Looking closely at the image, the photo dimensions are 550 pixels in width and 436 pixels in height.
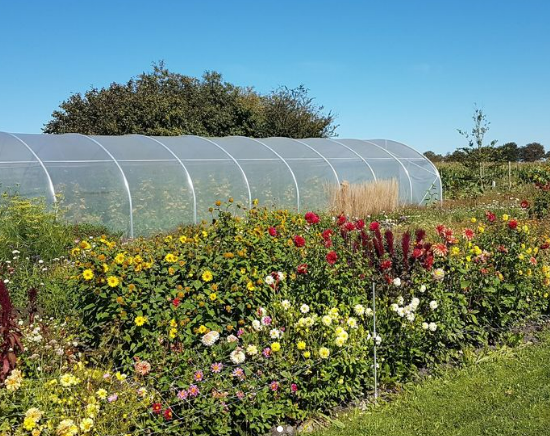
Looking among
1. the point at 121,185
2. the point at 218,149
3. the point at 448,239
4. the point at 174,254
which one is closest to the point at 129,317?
the point at 174,254

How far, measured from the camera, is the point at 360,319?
439cm

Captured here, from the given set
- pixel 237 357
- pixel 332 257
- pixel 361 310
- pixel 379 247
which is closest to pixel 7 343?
pixel 237 357

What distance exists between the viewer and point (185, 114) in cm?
2458

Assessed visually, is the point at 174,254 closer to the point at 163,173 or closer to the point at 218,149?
the point at 163,173

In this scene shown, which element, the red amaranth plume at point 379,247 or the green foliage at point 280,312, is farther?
the red amaranth plume at point 379,247

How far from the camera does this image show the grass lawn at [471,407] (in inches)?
143

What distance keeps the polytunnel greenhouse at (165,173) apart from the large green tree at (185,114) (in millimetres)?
8362

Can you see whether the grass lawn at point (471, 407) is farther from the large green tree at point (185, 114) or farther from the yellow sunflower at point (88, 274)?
the large green tree at point (185, 114)

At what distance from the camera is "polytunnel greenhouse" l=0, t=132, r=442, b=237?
36.4 ft

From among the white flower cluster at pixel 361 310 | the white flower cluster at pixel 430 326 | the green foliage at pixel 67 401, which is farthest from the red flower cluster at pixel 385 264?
the green foliage at pixel 67 401

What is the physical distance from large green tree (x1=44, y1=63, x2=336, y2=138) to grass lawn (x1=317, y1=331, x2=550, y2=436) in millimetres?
18546

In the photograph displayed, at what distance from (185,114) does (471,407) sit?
22.0 m

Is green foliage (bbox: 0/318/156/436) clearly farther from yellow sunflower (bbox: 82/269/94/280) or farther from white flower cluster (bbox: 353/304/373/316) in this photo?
white flower cluster (bbox: 353/304/373/316)

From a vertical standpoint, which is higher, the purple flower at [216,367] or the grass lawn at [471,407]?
the purple flower at [216,367]
